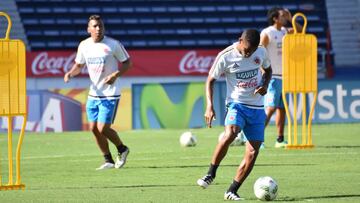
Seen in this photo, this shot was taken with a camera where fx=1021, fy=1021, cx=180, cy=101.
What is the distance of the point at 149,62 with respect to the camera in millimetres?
33344

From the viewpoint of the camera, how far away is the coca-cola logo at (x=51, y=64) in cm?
3281

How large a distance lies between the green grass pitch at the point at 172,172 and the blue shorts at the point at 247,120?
2.27 feet

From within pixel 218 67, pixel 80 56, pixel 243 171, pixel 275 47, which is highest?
pixel 275 47

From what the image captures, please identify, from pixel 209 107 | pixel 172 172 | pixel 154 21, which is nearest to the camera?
pixel 209 107

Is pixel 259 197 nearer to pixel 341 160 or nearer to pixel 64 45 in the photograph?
pixel 341 160

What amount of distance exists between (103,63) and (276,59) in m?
4.21

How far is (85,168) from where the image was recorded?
50.6 ft

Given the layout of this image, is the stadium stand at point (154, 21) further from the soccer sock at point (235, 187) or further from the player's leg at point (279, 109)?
the soccer sock at point (235, 187)

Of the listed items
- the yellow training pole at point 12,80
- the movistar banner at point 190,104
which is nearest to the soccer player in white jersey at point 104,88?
the yellow training pole at point 12,80

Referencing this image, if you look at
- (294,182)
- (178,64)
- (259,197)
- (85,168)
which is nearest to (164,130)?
(178,64)

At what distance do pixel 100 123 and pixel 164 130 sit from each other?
425 inches

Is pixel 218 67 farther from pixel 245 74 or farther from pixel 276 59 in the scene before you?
pixel 276 59

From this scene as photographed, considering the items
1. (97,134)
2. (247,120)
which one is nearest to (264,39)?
(97,134)

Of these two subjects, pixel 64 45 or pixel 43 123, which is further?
pixel 64 45
